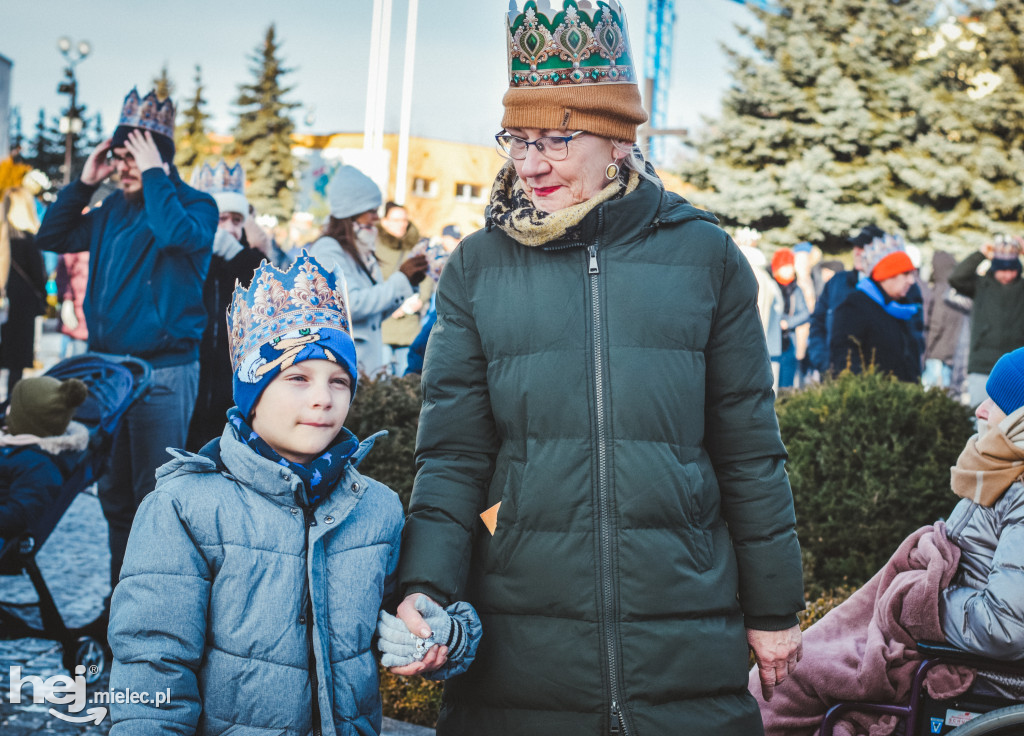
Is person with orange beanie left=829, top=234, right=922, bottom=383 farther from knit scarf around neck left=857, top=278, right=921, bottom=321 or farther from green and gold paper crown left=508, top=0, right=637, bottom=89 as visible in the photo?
green and gold paper crown left=508, top=0, right=637, bottom=89

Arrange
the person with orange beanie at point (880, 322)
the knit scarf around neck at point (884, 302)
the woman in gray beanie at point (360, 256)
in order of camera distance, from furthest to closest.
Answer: the knit scarf around neck at point (884, 302)
the person with orange beanie at point (880, 322)
the woman in gray beanie at point (360, 256)

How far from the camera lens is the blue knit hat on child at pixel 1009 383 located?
3.12m

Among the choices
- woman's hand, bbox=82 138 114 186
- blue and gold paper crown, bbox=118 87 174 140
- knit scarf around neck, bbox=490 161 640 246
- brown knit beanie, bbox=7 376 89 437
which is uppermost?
blue and gold paper crown, bbox=118 87 174 140

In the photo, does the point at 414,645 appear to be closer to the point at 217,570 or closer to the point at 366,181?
the point at 217,570

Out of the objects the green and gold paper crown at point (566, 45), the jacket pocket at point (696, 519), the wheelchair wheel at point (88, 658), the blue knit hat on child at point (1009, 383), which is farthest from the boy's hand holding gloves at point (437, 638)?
the wheelchair wheel at point (88, 658)

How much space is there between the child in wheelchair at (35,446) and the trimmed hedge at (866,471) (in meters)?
3.48

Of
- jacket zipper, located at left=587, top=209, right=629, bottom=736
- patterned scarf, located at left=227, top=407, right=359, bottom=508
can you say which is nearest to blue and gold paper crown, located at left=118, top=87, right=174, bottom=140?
patterned scarf, located at left=227, top=407, right=359, bottom=508

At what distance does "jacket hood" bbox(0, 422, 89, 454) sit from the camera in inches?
178

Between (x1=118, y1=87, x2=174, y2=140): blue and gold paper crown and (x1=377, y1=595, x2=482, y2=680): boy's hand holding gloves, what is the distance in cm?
366

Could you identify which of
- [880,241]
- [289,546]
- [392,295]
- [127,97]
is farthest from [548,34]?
[880,241]

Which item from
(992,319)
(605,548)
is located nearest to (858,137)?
(992,319)

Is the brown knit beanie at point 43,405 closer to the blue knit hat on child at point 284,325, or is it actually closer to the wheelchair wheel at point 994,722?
the blue knit hat on child at point 284,325

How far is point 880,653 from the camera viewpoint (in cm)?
306

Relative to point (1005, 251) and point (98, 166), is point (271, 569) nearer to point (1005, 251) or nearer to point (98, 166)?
point (98, 166)
